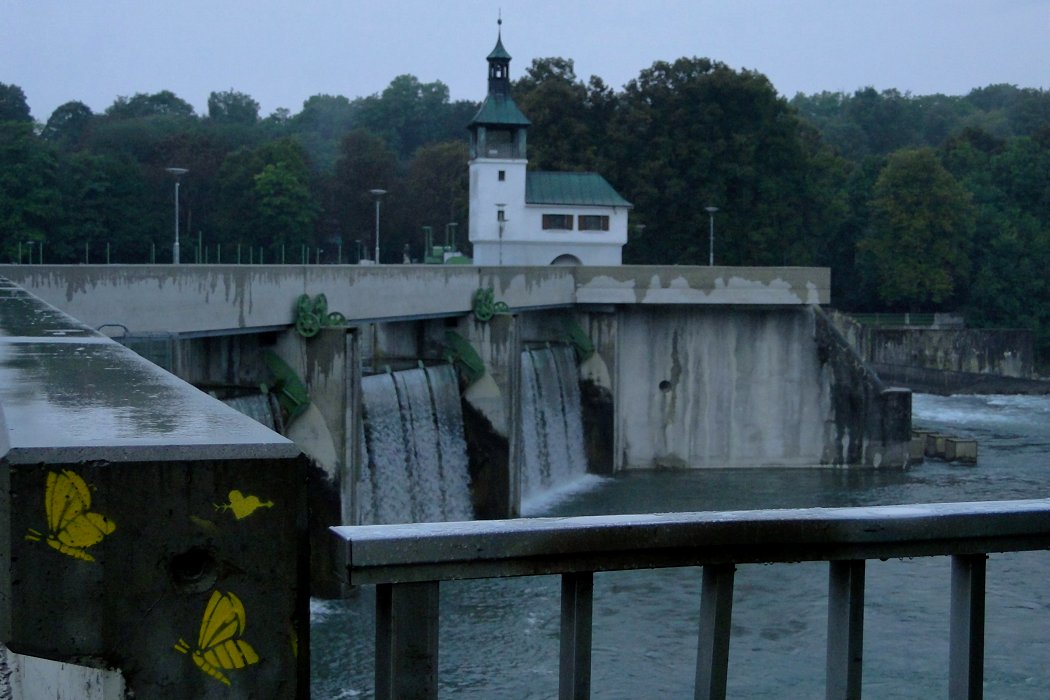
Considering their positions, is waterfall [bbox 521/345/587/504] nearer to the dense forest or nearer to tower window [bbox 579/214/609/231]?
tower window [bbox 579/214/609/231]

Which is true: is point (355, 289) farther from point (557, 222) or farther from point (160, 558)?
point (557, 222)

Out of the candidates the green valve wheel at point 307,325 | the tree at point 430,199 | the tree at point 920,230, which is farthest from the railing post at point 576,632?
the tree at point 920,230

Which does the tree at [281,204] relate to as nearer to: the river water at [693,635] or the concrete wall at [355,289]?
the concrete wall at [355,289]

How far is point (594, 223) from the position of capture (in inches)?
1893

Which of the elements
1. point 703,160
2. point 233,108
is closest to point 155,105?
point 233,108

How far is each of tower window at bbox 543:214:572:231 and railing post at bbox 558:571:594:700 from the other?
4527 cm

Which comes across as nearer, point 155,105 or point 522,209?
point 522,209

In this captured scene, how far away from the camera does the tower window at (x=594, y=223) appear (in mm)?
47969

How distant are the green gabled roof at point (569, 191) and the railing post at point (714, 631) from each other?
147 feet

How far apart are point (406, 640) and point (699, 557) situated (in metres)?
0.61

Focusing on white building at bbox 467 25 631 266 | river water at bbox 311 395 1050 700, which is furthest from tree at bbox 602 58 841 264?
river water at bbox 311 395 1050 700

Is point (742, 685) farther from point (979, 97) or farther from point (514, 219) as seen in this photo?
point (979, 97)

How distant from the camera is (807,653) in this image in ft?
57.0

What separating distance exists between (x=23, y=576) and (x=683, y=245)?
5414cm
